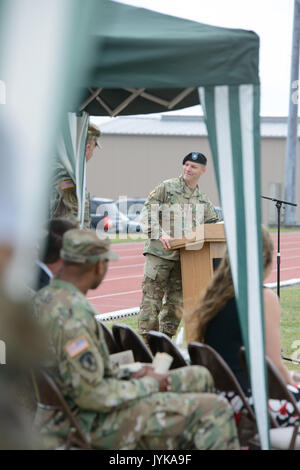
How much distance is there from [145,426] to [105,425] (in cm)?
17

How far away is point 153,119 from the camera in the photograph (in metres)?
48.2

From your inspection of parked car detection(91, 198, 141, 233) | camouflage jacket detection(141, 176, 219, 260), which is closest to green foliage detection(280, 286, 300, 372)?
camouflage jacket detection(141, 176, 219, 260)

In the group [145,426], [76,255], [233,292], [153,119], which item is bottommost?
[145,426]

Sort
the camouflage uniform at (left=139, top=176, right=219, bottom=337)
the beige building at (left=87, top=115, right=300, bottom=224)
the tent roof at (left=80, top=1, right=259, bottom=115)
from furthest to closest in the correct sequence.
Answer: the beige building at (left=87, top=115, right=300, bottom=224) < the camouflage uniform at (left=139, top=176, right=219, bottom=337) < the tent roof at (left=80, top=1, right=259, bottom=115)

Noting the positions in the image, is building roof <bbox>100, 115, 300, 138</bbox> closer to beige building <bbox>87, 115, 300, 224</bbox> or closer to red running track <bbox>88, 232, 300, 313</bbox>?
beige building <bbox>87, 115, 300, 224</bbox>

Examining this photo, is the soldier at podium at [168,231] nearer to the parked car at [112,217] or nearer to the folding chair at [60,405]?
the folding chair at [60,405]

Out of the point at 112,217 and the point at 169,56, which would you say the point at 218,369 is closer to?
the point at 169,56

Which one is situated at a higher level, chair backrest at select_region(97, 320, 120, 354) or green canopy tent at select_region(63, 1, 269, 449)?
green canopy tent at select_region(63, 1, 269, 449)

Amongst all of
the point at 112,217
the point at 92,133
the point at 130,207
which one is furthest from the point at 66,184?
the point at 130,207

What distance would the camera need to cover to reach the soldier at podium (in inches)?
240

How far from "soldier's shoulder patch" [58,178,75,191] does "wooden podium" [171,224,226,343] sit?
1.03 m

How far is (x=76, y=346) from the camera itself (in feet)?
8.99

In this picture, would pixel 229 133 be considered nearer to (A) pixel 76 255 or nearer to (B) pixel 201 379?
(A) pixel 76 255
